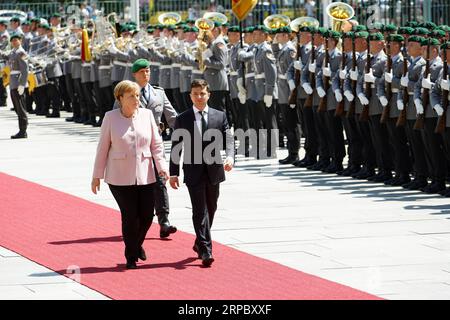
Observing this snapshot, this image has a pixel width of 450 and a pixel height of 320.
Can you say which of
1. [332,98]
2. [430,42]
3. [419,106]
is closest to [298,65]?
[332,98]

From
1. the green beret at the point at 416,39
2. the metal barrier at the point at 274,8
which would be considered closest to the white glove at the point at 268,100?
the green beret at the point at 416,39

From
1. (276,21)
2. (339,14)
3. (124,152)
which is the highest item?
(339,14)

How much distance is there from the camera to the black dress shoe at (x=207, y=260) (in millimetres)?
12391

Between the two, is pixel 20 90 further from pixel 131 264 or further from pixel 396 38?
pixel 131 264

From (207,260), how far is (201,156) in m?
Answer: 0.94

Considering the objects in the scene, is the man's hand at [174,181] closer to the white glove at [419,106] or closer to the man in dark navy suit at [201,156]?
the man in dark navy suit at [201,156]

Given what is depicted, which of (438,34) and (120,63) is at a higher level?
(438,34)

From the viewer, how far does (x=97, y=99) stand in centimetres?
2878

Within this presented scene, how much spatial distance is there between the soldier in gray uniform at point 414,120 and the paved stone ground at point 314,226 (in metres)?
0.29

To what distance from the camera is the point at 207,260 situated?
12.4 meters

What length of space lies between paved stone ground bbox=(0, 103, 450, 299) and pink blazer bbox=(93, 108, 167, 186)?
1.04 meters

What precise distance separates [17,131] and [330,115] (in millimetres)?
9831

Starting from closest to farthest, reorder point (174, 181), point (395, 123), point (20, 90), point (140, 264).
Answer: point (140, 264) < point (174, 181) < point (395, 123) < point (20, 90)
